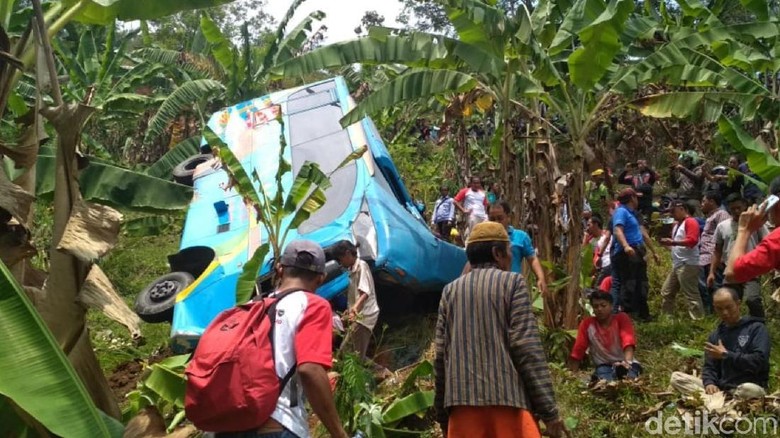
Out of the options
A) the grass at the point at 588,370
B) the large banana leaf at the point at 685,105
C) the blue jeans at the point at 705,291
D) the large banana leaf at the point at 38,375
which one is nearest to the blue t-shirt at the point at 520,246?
the grass at the point at 588,370

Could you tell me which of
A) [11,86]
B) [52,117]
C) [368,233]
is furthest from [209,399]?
[368,233]

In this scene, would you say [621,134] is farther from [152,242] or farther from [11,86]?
[11,86]

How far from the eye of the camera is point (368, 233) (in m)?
8.22

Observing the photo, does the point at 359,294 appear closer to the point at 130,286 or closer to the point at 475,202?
the point at 475,202

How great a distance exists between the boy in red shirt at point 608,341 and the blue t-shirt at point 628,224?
2.59 m

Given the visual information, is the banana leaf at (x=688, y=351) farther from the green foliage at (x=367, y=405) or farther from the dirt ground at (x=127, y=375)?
the dirt ground at (x=127, y=375)

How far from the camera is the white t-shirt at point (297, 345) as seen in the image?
10.7 ft

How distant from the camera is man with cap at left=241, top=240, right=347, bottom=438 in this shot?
324 cm

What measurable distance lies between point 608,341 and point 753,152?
6.84 feet

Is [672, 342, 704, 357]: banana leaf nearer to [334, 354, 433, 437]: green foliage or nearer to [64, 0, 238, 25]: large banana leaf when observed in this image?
[334, 354, 433, 437]: green foliage

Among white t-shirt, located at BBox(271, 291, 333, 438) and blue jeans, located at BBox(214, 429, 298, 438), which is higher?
white t-shirt, located at BBox(271, 291, 333, 438)

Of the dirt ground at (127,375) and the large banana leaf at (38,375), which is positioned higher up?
the large banana leaf at (38,375)

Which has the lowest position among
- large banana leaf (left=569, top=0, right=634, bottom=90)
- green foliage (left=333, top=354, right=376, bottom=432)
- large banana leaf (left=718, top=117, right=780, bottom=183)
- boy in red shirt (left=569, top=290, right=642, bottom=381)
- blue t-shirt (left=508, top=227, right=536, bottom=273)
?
boy in red shirt (left=569, top=290, right=642, bottom=381)

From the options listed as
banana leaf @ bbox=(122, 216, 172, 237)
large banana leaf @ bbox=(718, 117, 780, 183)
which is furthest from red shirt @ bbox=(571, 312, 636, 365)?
banana leaf @ bbox=(122, 216, 172, 237)
